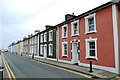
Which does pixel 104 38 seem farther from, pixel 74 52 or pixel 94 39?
pixel 74 52

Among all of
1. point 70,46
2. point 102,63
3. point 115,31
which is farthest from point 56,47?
point 115,31

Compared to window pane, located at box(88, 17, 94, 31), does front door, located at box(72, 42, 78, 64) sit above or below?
below

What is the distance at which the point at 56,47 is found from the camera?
19359mm

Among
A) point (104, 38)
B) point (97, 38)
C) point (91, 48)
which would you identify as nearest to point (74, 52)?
point (91, 48)

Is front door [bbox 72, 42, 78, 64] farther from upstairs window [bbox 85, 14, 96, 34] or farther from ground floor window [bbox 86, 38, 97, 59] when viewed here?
upstairs window [bbox 85, 14, 96, 34]

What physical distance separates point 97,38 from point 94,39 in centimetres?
36

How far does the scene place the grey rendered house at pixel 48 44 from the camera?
800 inches

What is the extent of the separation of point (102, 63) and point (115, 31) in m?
3.11

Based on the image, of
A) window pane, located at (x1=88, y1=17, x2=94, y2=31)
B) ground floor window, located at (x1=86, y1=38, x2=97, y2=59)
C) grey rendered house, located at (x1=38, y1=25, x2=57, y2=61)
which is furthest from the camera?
grey rendered house, located at (x1=38, y1=25, x2=57, y2=61)

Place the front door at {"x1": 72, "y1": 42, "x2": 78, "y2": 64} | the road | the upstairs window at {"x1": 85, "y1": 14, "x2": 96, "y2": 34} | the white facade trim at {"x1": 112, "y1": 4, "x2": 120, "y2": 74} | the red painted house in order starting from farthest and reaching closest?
the front door at {"x1": 72, "y1": 42, "x2": 78, "y2": 64} < the upstairs window at {"x1": 85, "y1": 14, "x2": 96, "y2": 34} < the red painted house < the white facade trim at {"x1": 112, "y1": 4, "x2": 120, "y2": 74} < the road

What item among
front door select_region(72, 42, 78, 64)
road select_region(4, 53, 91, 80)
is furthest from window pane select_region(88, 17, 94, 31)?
road select_region(4, 53, 91, 80)

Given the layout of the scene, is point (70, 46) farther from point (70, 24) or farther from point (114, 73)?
point (114, 73)

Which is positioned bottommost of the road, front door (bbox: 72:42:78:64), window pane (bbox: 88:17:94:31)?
the road

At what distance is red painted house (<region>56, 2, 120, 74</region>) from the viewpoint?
31.2 feet
